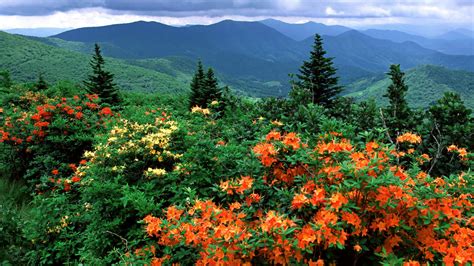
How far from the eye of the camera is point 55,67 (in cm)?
9194

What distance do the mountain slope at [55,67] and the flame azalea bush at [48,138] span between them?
83702 millimetres

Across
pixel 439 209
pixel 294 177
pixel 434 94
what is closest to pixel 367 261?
pixel 439 209

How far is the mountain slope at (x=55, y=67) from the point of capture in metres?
85.4

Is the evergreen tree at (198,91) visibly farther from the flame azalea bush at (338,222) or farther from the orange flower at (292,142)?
the flame azalea bush at (338,222)

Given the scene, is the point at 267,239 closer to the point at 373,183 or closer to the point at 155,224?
the point at 373,183

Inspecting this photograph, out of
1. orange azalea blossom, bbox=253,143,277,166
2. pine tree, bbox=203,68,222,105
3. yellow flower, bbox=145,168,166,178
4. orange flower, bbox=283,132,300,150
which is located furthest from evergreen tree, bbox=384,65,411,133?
pine tree, bbox=203,68,222,105

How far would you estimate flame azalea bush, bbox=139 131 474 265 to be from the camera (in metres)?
2.46

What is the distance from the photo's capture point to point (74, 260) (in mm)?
4879

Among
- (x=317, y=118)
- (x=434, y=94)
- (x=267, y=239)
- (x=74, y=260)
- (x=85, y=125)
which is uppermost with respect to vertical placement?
(x=317, y=118)

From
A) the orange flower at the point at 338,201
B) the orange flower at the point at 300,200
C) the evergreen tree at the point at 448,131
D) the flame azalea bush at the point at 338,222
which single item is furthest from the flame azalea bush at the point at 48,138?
the evergreen tree at the point at 448,131

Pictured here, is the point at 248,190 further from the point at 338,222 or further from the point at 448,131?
the point at 448,131

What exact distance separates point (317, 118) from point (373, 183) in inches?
105

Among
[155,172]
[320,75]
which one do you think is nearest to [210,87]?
[320,75]

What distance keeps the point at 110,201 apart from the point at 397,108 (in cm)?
574
